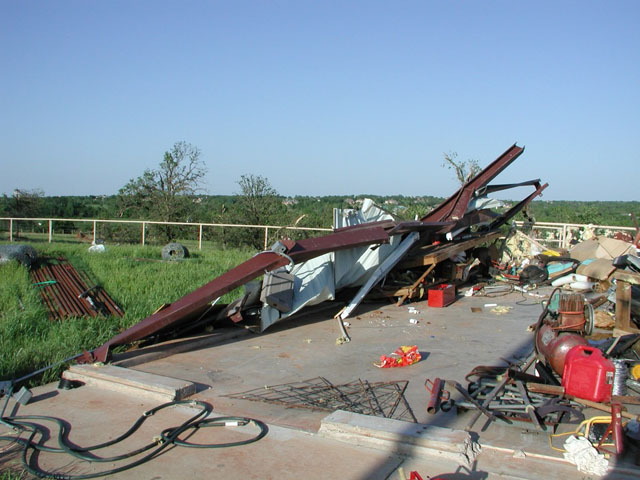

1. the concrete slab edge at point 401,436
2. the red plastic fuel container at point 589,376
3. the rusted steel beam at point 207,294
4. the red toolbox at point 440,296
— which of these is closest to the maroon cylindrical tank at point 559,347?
the red plastic fuel container at point 589,376

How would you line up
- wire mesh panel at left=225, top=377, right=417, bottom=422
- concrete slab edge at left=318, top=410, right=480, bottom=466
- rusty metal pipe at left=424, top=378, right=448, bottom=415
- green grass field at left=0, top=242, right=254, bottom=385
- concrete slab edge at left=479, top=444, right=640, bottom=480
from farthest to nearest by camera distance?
green grass field at left=0, top=242, right=254, bottom=385 → wire mesh panel at left=225, top=377, right=417, bottom=422 → rusty metal pipe at left=424, top=378, right=448, bottom=415 → concrete slab edge at left=318, top=410, right=480, bottom=466 → concrete slab edge at left=479, top=444, right=640, bottom=480

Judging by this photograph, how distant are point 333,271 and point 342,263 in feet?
0.88

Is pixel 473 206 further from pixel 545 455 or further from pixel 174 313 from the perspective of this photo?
pixel 545 455

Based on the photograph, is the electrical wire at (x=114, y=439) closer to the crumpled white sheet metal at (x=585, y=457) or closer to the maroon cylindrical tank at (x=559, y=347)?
the crumpled white sheet metal at (x=585, y=457)

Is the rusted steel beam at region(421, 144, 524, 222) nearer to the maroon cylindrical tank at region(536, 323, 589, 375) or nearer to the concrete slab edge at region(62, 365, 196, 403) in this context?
the maroon cylindrical tank at region(536, 323, 589, 375)

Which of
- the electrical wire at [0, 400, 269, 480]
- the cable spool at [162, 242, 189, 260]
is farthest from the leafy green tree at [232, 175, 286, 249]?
the electrical wire at [0, 400, 269, 480]

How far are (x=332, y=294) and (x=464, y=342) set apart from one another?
8.36ft

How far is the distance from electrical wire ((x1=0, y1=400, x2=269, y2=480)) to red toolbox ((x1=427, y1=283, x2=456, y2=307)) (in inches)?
265

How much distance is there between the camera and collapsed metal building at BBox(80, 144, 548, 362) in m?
7.47

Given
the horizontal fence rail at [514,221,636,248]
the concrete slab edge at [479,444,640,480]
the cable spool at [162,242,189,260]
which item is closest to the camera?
the concrete slab edge at [479,444,640,480]

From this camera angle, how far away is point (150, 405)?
548 centimetres

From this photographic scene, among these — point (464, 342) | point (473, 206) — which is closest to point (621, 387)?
point (464, 342)

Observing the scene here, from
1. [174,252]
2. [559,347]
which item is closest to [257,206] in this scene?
[174,252]

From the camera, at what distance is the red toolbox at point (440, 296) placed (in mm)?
11051
